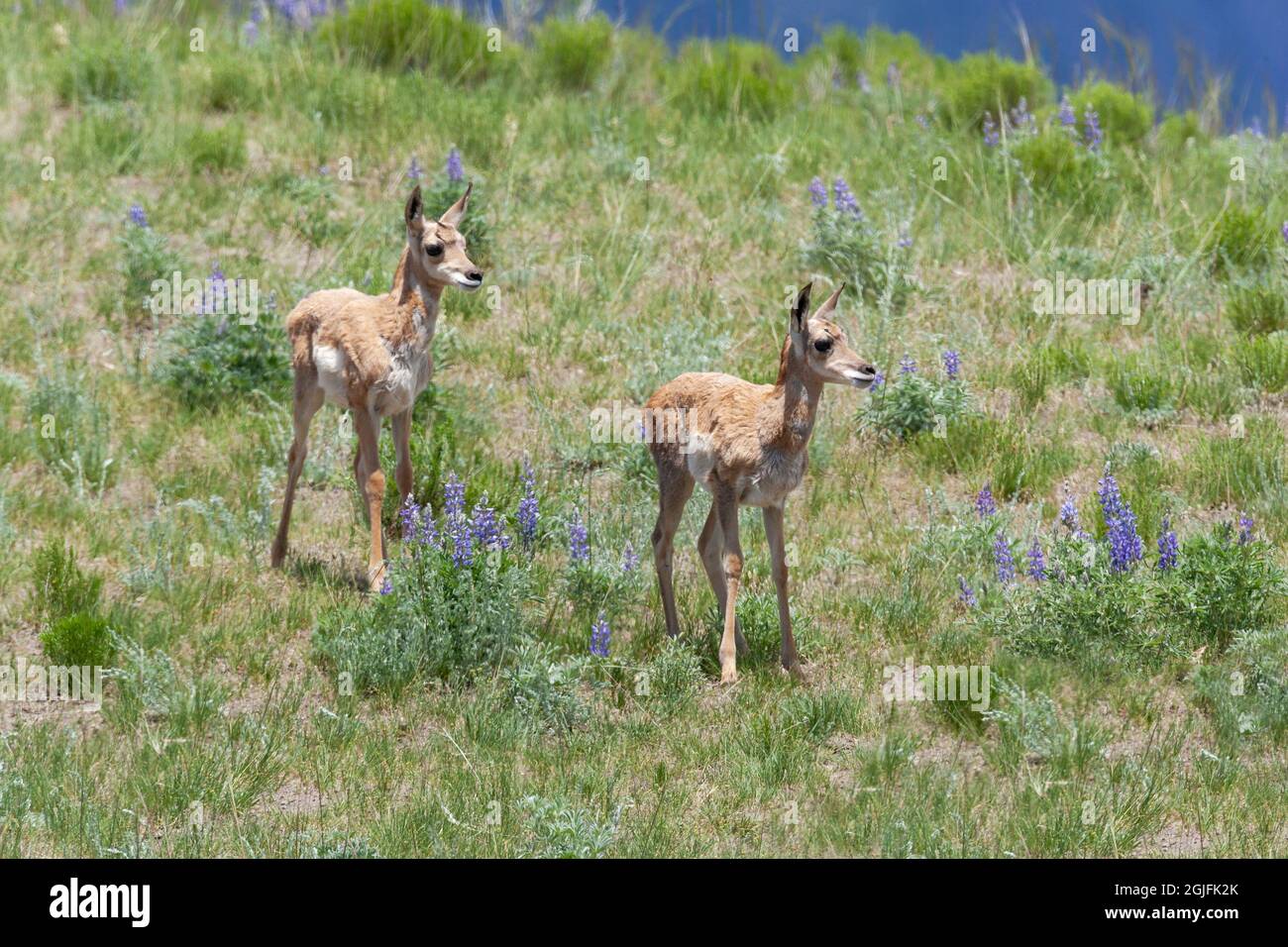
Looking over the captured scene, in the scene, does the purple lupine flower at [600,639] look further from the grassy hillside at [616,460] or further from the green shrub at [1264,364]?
the green shrub at [1264,364]

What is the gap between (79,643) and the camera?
938cm

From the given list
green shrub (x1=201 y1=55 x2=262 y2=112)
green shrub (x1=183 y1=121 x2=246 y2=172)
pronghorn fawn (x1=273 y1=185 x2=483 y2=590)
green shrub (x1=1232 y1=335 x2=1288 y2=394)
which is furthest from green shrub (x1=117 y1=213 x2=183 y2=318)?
green shrub (x1=1232 y1=335 x2=1288 y2=394)

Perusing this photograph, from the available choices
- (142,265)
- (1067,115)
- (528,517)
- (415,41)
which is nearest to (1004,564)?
(528,517)

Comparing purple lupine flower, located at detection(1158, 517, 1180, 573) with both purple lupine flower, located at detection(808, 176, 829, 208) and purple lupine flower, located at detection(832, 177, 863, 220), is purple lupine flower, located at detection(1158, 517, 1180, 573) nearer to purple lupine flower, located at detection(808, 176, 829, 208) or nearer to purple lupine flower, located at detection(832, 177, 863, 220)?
purple lupine flower, located at detection(832, 177, 863, 220)

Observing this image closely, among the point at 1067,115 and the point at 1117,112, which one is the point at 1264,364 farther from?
the point at 1117,112

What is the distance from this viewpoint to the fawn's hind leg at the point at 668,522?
9.20 meters

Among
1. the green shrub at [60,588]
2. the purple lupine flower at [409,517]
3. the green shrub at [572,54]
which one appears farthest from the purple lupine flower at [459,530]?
the green shrub at [572,54]

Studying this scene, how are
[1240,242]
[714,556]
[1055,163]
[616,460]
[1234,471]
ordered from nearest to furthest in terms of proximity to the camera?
[714,556]
[1234,471]
[616,460]
[1240,242]
[1055,163]

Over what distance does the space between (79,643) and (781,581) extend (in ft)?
12.8

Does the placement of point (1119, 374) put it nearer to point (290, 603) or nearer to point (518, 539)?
point (518, 539)

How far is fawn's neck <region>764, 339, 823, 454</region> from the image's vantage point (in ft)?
28.5

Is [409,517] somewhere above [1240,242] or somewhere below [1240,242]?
below

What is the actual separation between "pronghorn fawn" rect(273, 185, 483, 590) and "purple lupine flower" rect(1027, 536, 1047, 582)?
141 inches

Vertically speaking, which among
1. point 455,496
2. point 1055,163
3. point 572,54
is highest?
point 572,54
